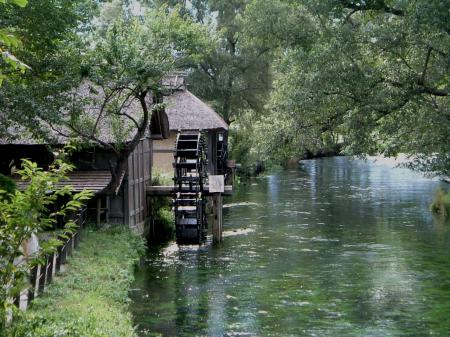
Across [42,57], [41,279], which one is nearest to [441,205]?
[42,57]

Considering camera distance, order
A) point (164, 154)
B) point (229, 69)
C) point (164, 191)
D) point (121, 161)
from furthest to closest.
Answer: point (229, 69) → point (164, 154) → point (164, 191) → point (121, 161)

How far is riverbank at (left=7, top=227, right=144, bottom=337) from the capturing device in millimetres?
8070

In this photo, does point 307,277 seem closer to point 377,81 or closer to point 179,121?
point 377,81

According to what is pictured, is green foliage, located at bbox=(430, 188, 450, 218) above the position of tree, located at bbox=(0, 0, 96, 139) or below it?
below

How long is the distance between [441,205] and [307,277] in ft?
44.4

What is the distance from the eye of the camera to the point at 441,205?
94.4ft

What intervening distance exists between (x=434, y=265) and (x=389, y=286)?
10.4ft

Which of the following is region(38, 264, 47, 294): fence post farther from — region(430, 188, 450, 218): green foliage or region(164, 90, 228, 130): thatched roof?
region(430, 188, 450, 218): green foliage

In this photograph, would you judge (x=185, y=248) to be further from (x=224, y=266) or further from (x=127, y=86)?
(x=127, y=86)

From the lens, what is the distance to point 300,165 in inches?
2435

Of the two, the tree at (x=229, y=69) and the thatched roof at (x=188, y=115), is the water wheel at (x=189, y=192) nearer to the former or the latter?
the thatched roof at (x=188, y=115)

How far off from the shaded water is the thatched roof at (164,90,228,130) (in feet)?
14.0

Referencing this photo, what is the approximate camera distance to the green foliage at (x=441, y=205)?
93.0 feet

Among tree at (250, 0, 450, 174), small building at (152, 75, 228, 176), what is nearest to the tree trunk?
tree at (250, 0, 450, 174)
